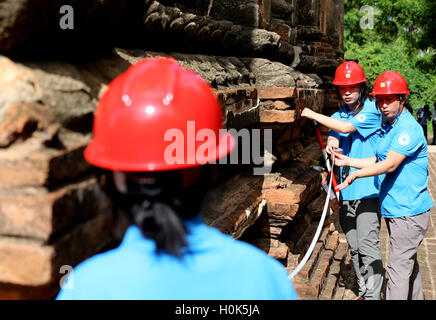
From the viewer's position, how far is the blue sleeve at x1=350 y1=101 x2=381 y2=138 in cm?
445

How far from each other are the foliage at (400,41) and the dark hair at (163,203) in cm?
1645

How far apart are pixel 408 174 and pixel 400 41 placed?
28.7m

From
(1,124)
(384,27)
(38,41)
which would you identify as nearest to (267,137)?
(38,41)

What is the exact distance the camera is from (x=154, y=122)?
52.6 inches

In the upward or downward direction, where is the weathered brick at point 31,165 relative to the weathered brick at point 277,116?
upward

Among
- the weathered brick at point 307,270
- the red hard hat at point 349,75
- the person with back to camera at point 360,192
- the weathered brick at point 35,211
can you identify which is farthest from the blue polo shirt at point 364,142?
the weathered brick at point 35,211

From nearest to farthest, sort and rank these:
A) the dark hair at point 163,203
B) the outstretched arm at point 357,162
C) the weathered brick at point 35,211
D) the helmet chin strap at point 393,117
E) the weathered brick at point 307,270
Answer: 1. the dark hair at point 163,203
2. the weathered brick at point 35,211
3. the helmet chin strap at point 393,117
4. the weathered brick at point 307,270
5. the outstretched arm at point 357,162

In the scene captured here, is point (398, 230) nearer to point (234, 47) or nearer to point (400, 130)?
point (400, 130)

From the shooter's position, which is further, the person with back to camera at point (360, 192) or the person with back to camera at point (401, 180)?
the person with back to camera at point (360, 192)

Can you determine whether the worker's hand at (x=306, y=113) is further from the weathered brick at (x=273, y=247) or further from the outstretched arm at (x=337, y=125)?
the weathered brick at (x=273, y=247)

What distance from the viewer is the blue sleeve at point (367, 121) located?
4.45m

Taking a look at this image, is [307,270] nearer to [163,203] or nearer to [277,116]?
[277,116]

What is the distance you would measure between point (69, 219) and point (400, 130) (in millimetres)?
2906

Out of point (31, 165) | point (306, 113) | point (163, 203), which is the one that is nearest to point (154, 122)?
point (163, 203)
